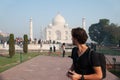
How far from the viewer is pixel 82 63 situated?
3199mm

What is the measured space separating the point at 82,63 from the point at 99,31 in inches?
3065

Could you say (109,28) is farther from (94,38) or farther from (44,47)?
(44,47)

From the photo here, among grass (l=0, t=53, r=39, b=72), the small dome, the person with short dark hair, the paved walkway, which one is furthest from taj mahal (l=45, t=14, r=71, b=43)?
the person with short dark hair

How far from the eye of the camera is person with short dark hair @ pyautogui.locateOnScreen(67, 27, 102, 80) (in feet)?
10.3

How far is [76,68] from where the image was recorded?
3275mm

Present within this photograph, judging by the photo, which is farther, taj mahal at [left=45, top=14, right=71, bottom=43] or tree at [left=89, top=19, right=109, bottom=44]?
taj mahal at [left=45, top=14, right=71, bottom=43]

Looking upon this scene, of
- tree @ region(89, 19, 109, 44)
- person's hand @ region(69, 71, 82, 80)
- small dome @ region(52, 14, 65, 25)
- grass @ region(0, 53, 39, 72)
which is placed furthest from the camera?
small dome @ region(52, 14, 65, 25)

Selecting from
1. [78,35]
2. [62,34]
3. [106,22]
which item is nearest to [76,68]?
[78,35]

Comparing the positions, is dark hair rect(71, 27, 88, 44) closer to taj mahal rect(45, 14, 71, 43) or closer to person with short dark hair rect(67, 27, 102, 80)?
person with short dark hair rect(67, 27, 102, 80)

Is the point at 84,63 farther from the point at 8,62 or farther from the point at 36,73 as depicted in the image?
the point at 8,62

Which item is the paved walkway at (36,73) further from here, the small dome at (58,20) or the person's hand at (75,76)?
the small dome at (58,20)

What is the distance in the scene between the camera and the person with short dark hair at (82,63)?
3129mm

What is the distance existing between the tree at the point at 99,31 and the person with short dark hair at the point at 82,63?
70.9 metres

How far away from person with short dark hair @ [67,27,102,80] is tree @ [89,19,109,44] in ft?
233
